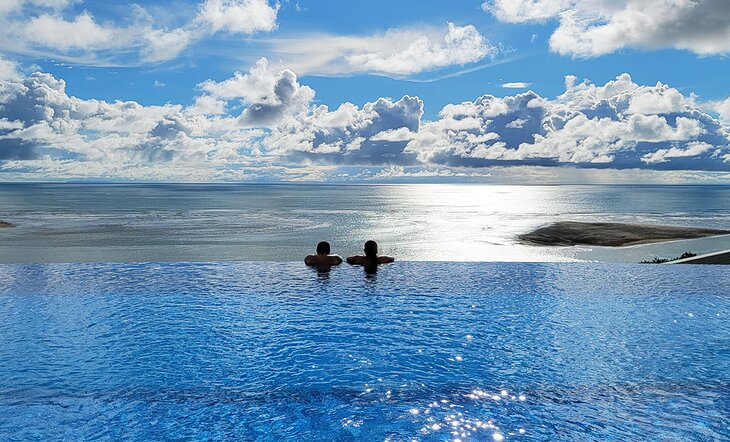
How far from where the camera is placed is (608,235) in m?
45.4

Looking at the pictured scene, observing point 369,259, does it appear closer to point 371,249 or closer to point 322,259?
point 371,249

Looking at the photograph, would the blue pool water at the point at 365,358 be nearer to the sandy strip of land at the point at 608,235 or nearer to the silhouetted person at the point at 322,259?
the silhouetted person at the point at 322,259

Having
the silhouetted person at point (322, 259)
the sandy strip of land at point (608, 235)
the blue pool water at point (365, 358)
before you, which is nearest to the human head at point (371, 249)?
the silhouetted person at point (322, 259)

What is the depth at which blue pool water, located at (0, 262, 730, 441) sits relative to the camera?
6691 millimetres

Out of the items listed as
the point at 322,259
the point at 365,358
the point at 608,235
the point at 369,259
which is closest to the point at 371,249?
the point at 369,259

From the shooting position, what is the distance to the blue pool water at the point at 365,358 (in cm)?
669

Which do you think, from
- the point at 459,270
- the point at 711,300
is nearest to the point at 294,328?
the point at 459,270

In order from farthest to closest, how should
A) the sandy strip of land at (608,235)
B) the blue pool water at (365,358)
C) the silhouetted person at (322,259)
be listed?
the sandy strip of land at (608,235) → the silhouetted person at (322,259) → the blue pool water at (365,358)

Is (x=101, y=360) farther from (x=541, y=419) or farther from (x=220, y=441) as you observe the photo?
(x=541, y=419)

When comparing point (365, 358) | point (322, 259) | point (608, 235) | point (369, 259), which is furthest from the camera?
point (608, 235)

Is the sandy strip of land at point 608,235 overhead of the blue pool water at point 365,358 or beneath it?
beneath

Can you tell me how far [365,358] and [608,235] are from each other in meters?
41.6

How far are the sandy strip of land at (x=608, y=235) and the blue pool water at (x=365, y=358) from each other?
28.4 metres

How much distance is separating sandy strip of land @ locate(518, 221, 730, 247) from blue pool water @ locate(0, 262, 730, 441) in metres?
28.4
